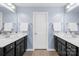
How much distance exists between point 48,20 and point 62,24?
2.30 ft

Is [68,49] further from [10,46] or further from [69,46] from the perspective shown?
[10,46]

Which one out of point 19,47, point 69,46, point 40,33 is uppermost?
point 40,33

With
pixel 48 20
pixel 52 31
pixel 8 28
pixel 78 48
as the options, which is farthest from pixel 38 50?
pixel 78 48

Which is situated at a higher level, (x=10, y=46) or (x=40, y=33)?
(x=40, y=33)

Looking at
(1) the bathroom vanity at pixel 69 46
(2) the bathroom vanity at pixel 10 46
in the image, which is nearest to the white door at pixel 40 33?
(1) the bathroom vanity at pixel 69 46

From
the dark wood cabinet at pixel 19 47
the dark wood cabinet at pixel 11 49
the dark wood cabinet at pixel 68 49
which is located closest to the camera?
the dark wood cabinet at pixel 11 49

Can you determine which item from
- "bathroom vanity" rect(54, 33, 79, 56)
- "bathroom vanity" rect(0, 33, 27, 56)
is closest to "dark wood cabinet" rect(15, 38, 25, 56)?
"bathroom vanity" rect(0, 33, 27, 56)

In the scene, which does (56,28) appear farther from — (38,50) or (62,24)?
(38,50)

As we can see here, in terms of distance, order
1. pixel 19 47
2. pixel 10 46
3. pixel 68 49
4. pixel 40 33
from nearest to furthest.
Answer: pixel 10 46 < pixel 68 49 < pixel 19 47 < pixel 40 33

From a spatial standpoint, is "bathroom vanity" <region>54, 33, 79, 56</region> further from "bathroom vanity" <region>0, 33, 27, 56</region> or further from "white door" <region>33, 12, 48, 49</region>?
"white door" <region>33, 12, 48, 49</region>

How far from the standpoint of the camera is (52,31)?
14.2 ft

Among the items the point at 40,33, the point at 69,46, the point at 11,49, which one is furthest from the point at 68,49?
the point at 40,33

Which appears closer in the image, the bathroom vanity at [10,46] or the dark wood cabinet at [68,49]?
the bathroom vanity at [10,46]

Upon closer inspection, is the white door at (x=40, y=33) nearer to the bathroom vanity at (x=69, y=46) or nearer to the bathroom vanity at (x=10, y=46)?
the bathroom vanity at (x=69, y=46)
